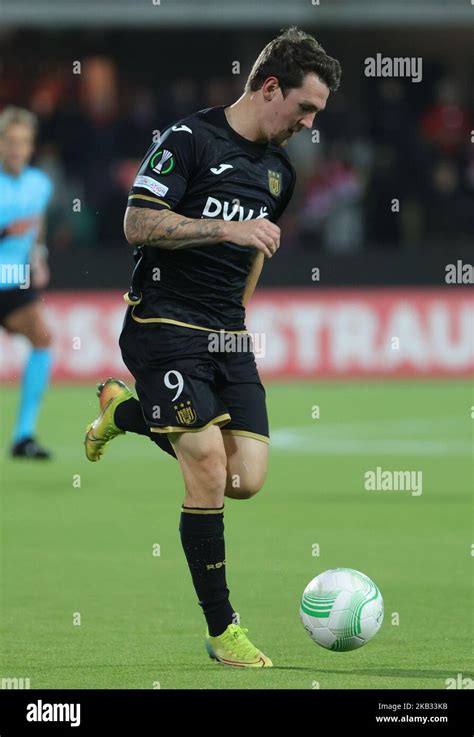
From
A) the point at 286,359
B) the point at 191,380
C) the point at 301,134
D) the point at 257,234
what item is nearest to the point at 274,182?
the point at 257,234

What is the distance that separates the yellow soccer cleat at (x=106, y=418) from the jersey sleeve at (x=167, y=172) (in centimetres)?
143

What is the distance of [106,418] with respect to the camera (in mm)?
7238

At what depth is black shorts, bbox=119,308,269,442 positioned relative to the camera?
238 inches

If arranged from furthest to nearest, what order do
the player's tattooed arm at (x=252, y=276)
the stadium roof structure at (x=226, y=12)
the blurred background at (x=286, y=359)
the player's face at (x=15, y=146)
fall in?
the stadium roof structure at (x=226, y=12) → the player's face at (x=15, y=146) → the blurred background at (x=286, y=359) → the player's tattooed arm at (x=252, y=276)

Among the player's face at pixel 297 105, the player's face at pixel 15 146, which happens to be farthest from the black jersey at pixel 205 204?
the player's face at pixel 15 146

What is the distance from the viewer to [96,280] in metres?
18.1

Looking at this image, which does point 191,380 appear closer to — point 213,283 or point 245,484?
point 213,283

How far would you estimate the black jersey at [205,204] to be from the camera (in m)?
6.03

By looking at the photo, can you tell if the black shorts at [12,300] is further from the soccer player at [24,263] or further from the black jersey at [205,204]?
the black jersey at [205,204]

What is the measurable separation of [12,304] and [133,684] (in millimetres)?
6793

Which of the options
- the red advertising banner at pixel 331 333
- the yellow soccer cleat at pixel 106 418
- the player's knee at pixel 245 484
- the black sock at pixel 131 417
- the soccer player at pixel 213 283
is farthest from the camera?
the red advertising banner at pixel 331 333

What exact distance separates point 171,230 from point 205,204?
0.29 metres
